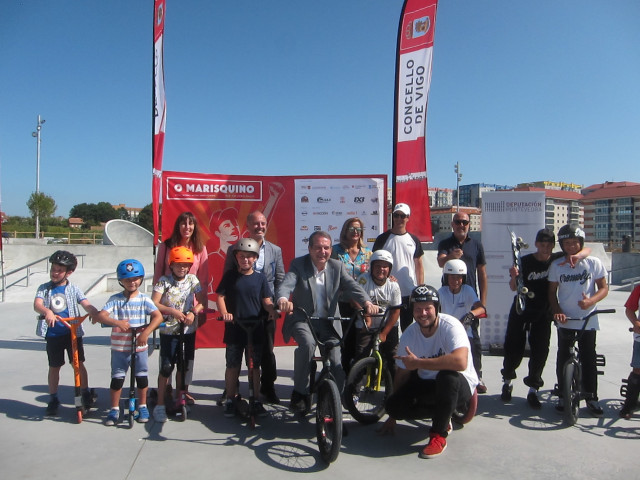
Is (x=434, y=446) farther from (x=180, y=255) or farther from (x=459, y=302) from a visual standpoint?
(x=180, y=255)

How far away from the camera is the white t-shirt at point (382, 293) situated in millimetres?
4441

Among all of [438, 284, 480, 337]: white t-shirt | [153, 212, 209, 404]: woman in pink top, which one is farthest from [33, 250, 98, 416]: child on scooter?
[438, 284, 480, 337]: white t-shirt

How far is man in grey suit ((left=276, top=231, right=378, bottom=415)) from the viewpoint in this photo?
3.94m

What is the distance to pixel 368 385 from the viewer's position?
13.4 feet

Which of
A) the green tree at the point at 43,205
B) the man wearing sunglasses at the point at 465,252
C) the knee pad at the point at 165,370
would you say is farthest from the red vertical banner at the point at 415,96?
the green tree at the point at 43,205

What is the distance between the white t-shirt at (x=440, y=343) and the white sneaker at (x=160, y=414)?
2.09 meters

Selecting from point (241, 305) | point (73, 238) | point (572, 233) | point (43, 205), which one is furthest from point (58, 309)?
point (43, 205)

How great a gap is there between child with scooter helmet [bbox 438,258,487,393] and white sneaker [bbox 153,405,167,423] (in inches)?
106

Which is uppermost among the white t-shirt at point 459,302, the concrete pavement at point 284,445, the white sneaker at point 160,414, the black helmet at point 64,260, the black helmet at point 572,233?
the black helmet at point 572,233

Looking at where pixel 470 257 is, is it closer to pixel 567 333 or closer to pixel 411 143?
pixel 567 333

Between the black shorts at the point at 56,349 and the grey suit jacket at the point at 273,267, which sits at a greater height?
the grey suit jacket at the point at 273,267

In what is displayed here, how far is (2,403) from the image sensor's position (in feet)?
14.7

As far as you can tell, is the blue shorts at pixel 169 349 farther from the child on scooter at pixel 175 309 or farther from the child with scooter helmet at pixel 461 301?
the child with scooter helmet at pixel 461 301

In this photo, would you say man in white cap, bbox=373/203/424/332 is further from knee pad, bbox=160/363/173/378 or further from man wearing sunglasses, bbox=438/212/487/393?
knee pad, bbox=160/363/173/378
